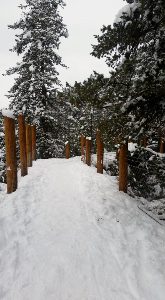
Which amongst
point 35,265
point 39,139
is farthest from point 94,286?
point 39,139

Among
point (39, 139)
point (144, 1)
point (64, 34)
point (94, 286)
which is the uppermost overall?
point (64, 34)

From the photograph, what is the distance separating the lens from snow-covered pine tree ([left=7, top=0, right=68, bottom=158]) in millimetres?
18750

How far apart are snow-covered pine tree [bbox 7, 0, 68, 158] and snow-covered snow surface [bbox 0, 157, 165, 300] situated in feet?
38.5

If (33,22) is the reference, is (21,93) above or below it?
below

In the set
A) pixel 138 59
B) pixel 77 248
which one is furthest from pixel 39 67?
pixel 77 248

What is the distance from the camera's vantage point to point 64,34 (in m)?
20.1

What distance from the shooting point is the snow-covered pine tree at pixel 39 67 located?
61.5 ft

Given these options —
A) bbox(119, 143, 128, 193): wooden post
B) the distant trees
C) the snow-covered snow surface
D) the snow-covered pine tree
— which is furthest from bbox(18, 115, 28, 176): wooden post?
the snow-covered pine tree

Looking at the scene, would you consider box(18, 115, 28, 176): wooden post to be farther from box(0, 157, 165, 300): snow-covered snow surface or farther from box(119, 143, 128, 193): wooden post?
box(119, 143, 128, 193): wooden post

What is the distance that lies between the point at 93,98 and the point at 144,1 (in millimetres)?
2220

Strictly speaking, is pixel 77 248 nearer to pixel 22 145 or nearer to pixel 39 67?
pixel 22 145

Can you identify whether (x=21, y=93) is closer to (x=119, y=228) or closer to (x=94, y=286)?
(x=119, y=228)

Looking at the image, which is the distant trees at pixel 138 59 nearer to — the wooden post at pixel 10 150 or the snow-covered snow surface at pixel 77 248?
the snow-covered snow surface at pixel 77 248

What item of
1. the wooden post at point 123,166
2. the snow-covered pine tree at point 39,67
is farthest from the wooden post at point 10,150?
the snow-covered pine tree at point 39,67
